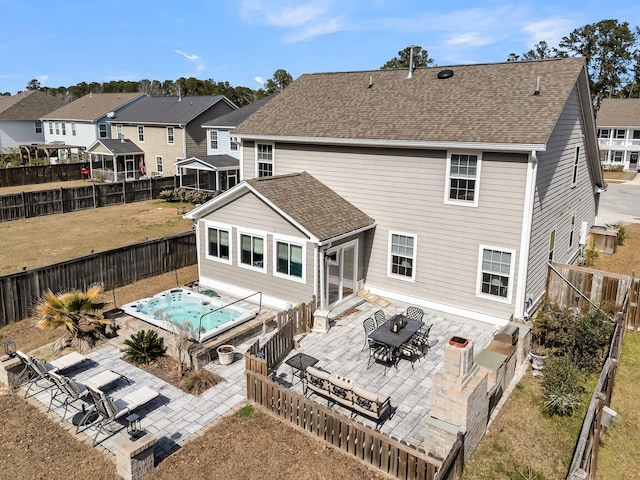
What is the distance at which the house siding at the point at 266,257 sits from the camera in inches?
627

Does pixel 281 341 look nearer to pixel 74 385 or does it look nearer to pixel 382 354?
pixel 382 354

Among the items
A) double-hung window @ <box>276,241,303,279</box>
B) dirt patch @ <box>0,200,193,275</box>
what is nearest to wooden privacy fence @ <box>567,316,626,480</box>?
double-hung window @ <box>276,241,303,279</box>

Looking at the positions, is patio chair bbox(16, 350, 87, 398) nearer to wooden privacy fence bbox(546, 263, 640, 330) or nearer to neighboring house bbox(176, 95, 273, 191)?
wooden privacy fence bbox(546, 263, 640, 330)

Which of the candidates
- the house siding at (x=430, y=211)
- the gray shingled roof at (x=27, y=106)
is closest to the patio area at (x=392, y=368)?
the house siding at (x=430, y=211)

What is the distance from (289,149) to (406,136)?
5442 mm

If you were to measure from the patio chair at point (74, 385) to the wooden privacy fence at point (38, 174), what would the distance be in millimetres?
37196

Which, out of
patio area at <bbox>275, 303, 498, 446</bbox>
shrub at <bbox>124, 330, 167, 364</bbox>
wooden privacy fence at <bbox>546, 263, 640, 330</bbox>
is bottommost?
patio area at <bbox>275, 303, 498, 446</bbox>

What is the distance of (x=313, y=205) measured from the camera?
55.2ft

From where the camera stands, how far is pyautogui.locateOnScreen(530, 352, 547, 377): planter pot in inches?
494


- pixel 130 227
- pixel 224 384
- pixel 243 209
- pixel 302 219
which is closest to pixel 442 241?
pixel 302 219

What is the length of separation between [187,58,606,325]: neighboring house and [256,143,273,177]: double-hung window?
0.22 meters

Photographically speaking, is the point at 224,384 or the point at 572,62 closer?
the point at 224,384

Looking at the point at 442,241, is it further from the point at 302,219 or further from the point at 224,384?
the point at 224,384

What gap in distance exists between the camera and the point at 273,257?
54.5ft
